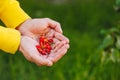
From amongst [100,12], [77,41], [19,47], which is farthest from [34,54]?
[100,12]

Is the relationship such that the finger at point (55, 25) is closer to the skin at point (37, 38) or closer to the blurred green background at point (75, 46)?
the skin at point (37, 38)

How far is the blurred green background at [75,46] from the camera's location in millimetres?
3518

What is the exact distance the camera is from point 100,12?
5.17 metres

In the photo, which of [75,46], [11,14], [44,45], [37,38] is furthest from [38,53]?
[75,46]

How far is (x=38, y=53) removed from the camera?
2.13 meters

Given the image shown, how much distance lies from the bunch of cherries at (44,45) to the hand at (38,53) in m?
0.02

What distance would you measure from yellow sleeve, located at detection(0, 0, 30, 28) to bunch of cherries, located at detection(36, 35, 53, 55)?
0.56ft

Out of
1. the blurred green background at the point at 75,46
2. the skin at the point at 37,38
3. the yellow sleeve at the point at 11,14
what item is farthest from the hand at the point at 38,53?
the blurred green background at the point at 75,46

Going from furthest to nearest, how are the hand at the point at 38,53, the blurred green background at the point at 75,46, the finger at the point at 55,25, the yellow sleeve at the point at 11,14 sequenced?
the blurred green background at the point at 75,46 < the yellow sleeve at the point at 11,14 < the finger at the point at 55,25 < the hand at the point at 38,53

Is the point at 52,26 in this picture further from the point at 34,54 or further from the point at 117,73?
the point at 117,73

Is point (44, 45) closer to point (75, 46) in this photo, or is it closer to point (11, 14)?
point (11, 14)

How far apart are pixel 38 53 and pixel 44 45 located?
0.19 feet

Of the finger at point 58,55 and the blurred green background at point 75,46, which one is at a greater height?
the finger at point 58,55

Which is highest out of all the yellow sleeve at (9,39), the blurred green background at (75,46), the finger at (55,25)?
the finger at (55,25)
